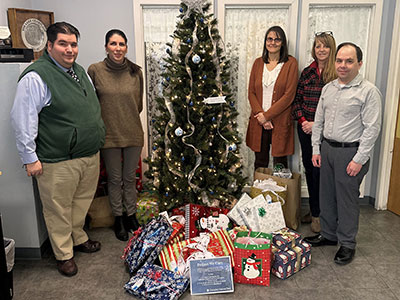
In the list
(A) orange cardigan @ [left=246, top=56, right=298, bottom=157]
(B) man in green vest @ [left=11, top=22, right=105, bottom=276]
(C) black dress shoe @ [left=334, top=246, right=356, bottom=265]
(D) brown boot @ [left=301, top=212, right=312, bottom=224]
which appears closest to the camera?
(B) man in green vest @ [left=11, top=22, right=105, bottom=276]

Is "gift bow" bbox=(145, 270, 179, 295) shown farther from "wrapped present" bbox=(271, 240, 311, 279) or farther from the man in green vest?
"wrapped present" bbox=(271, 240, 311, 279)

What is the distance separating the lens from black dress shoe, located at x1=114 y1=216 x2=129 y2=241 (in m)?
2.97

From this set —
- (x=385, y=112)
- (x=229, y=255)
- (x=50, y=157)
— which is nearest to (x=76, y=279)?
(x=50, y=157)

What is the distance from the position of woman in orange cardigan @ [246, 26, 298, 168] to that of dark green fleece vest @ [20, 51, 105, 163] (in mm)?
1593

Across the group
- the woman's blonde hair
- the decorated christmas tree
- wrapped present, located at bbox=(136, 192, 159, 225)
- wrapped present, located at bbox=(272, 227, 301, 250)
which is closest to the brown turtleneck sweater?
the decorated christmas tree

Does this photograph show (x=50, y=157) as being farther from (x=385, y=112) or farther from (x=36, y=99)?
(x=385, y=112)

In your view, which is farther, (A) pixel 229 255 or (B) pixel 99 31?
(B) pixel 99 31

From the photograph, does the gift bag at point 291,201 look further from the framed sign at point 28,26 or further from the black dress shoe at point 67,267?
the framed sign at point 28,26

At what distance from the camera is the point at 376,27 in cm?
340

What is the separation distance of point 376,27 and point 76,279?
11.4 feet

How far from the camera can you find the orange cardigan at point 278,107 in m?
3.17

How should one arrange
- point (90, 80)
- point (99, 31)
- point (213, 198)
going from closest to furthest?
point (90, 80) → point (213, 198) → point (99, 31)

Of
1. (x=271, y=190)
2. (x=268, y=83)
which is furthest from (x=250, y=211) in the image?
(x=268, y=83)

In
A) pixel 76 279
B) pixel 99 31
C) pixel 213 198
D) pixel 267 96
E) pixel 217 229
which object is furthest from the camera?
pixel 99 31
